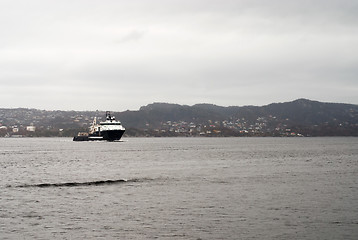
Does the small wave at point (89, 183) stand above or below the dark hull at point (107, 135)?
below

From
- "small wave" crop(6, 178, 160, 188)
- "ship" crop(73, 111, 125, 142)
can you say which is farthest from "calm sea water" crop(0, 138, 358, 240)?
"ship" crop(73, 111, 125, 142)

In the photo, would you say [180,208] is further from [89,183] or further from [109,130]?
[109,130]

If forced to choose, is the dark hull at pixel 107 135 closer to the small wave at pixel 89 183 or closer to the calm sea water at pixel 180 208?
the calm sea water at pixel 180 208

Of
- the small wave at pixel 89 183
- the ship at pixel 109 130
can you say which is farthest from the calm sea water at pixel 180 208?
the ship at pixel 109 130

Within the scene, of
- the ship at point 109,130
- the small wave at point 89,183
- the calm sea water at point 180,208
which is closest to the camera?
the calm sea water at point 180,208

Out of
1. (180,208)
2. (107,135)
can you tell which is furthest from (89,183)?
(107,135)

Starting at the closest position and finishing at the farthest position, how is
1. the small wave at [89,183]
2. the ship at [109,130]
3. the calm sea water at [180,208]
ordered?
1. the calm sea water at [180,208]
2. the small wave at [89,183]
3. the ship at [109,130]

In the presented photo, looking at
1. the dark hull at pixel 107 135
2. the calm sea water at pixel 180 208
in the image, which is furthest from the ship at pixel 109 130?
the calm sea water at pixel 180 208

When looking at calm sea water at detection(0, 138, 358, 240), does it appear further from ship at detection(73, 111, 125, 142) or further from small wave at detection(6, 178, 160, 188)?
ship at detection(73, 111, 125, 142)

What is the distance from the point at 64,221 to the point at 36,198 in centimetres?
989

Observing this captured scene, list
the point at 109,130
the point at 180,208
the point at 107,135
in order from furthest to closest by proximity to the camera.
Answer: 1. the point at 107,135
2. the point at 109,130
3. the point at 180,208

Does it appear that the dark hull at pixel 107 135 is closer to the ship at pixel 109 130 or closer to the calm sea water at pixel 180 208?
the ship at pixel 109 130

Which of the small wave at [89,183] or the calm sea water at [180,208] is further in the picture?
the small wave at [89,183]

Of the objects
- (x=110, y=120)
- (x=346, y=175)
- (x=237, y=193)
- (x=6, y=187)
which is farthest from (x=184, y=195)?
(x=110, y=120)
